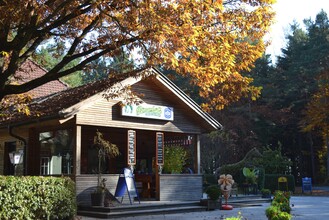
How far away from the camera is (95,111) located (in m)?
15.8

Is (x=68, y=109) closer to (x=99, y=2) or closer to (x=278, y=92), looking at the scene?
(x=99, y=2)

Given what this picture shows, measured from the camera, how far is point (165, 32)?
9.21 metres

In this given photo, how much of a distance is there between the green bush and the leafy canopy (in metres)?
2.38

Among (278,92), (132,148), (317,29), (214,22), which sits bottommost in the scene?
(132,148)

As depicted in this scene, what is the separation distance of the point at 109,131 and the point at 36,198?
8.42 metres

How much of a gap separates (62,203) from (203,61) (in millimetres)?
5592

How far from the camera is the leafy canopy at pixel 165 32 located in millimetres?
9281

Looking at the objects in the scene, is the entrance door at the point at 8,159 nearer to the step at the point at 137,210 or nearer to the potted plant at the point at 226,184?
the step at the point at 137,210

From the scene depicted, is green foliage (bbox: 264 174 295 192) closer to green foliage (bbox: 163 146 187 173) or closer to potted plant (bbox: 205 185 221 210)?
green foliage (bbox: 163 146 187 173)

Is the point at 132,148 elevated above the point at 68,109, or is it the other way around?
the point at 68,109

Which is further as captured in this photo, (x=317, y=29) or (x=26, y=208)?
(x=317, y=29)

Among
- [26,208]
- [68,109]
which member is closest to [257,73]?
[68,109]

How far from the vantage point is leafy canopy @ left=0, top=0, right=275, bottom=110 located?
928cm

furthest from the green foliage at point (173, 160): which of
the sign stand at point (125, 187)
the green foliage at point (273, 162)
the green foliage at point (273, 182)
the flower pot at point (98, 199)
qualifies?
the green foliage at point (273, 162)
